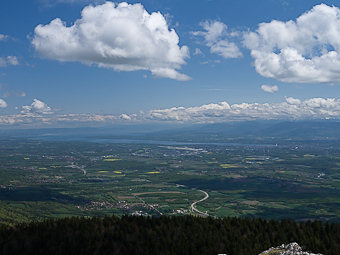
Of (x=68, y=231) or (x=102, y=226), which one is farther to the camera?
(x=102, y=226)

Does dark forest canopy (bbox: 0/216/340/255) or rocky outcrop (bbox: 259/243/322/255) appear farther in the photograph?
dark forest canopy (bbox: 0/216/340/255)

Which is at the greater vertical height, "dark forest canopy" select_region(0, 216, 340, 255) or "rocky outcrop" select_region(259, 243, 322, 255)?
"rocky outcrop" select_region(259, 243, 322, 255)

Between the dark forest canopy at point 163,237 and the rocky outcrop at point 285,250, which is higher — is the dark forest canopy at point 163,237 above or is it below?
below

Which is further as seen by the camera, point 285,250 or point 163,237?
point 163,237

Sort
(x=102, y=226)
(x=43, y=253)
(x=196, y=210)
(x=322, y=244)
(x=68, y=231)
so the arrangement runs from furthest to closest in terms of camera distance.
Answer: (x=196, y=210), (x=102, y=226), (x=68, y=231), (x=322, y=244), (x=43, y=253)

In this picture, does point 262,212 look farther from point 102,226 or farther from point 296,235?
point 102,226

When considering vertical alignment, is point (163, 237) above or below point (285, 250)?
below

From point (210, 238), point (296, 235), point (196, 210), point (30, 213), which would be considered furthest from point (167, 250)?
point (30, 213)

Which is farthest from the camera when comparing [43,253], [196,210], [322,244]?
[196,210]
